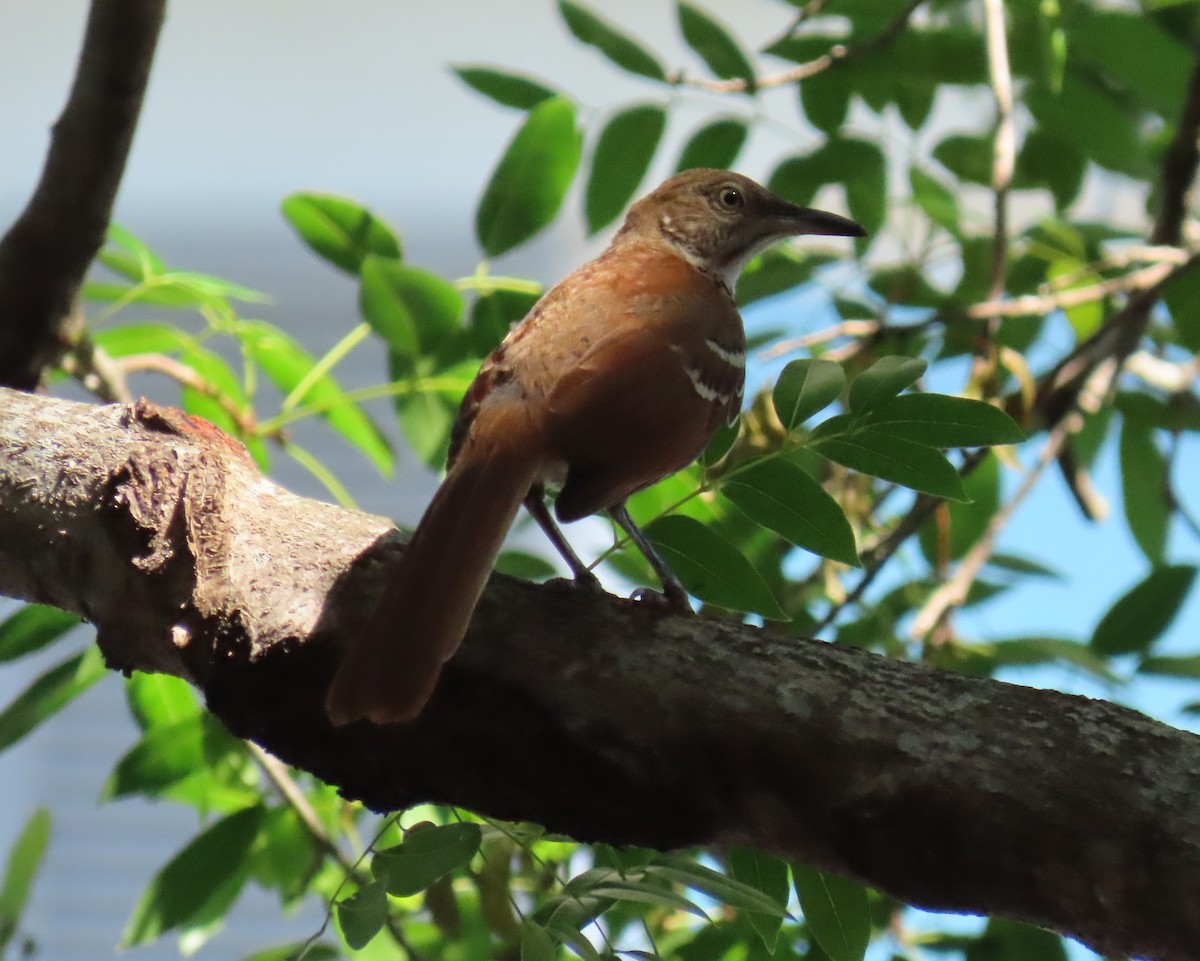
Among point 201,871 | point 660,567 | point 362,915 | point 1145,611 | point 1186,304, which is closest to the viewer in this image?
point 362,915

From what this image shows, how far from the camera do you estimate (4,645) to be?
2377 mm

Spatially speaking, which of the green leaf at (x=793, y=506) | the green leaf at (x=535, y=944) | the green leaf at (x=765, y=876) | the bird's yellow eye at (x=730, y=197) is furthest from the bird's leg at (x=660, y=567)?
the bird's yellow eye at (x=730, y=197)

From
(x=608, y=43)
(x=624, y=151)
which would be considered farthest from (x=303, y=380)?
(x=608, y=43)

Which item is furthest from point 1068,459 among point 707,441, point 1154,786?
point 1154,786

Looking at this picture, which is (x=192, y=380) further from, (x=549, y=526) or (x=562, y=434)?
(x=562, y=434)

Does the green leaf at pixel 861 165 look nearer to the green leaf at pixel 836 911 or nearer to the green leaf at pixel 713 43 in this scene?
the green leaf at pixel 713 43

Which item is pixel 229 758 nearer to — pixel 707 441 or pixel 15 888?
pixel 15 888

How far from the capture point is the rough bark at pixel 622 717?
1.34 meters

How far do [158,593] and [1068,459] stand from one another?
246cm

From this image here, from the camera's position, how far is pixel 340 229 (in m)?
2.58

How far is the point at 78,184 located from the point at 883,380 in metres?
1.64

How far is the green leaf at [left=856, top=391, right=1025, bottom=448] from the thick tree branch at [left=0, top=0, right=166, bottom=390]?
160cm

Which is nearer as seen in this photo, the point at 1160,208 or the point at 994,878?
the point at 994,878

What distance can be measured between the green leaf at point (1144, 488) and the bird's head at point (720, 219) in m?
0.97
